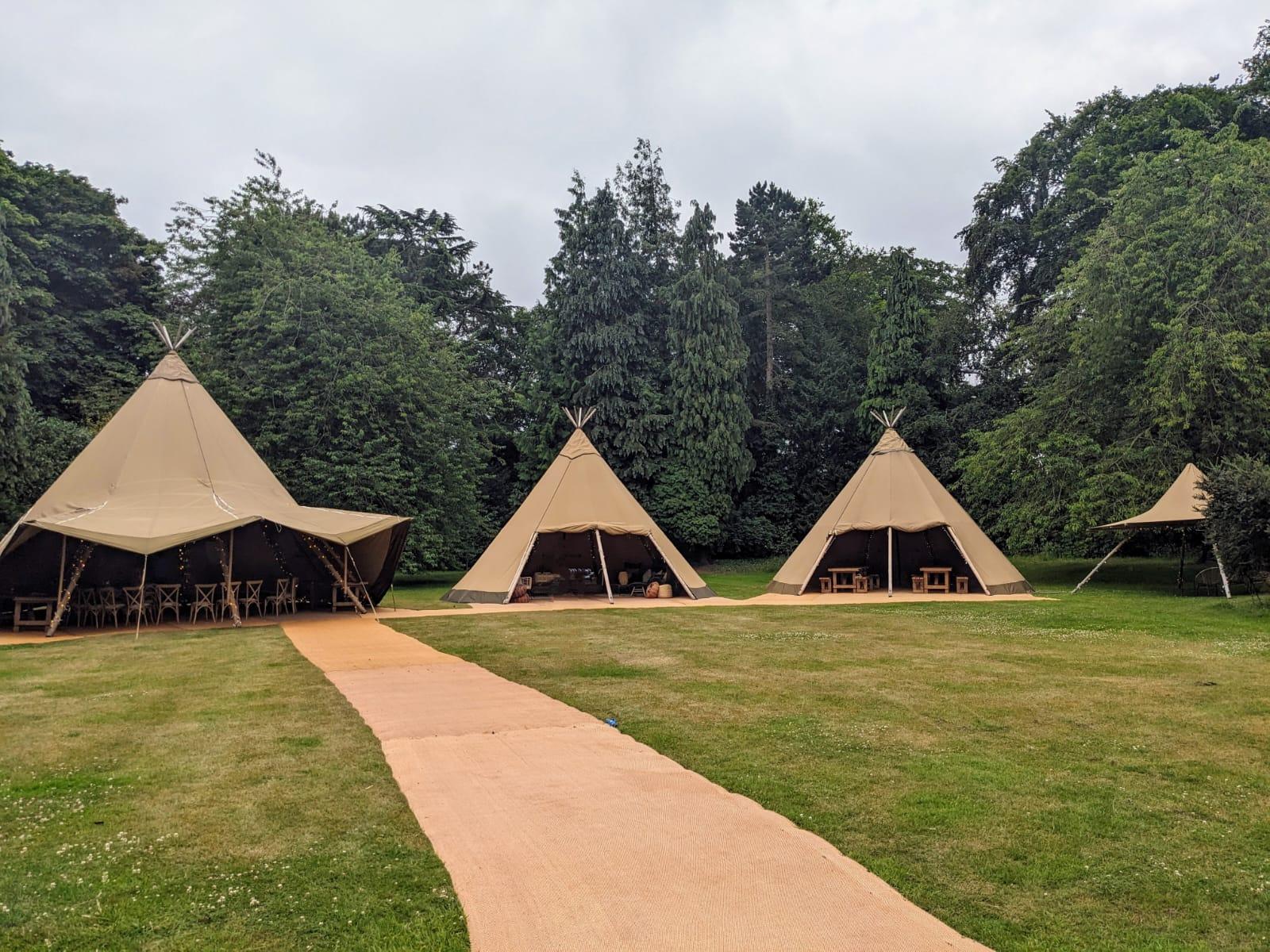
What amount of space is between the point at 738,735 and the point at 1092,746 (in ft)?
7.53

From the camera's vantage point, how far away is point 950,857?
3.93 m

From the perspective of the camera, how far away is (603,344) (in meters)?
27.2

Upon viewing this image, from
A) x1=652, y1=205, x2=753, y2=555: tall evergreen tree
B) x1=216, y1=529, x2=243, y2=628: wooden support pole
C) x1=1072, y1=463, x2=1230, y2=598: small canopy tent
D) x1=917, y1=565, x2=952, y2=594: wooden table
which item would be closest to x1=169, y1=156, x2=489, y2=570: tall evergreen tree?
x1=652, y1=205, x2=753, y2=555: tall evergreen tree

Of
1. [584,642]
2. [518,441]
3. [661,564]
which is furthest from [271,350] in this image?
[584,642]

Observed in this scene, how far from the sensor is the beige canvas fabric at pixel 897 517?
1762 centimetres

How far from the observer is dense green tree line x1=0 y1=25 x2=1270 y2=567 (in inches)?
742

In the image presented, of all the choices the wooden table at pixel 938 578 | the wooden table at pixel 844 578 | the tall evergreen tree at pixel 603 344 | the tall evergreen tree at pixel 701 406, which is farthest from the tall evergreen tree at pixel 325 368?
the wooden table at pixel 938 578

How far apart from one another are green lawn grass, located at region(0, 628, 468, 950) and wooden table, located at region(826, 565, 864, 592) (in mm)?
13091

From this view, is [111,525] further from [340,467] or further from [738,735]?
[738,735]

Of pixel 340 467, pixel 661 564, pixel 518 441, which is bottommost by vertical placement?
pixel 661 564

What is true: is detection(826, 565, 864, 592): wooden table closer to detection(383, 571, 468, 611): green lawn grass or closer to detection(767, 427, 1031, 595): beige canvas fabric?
detection(767, 427, 1031, 595): beige canvas fabric

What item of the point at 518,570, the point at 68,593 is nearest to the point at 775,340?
the point at 518,570

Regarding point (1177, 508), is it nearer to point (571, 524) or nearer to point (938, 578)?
point (938, 578)

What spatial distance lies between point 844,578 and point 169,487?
13.5 meters
